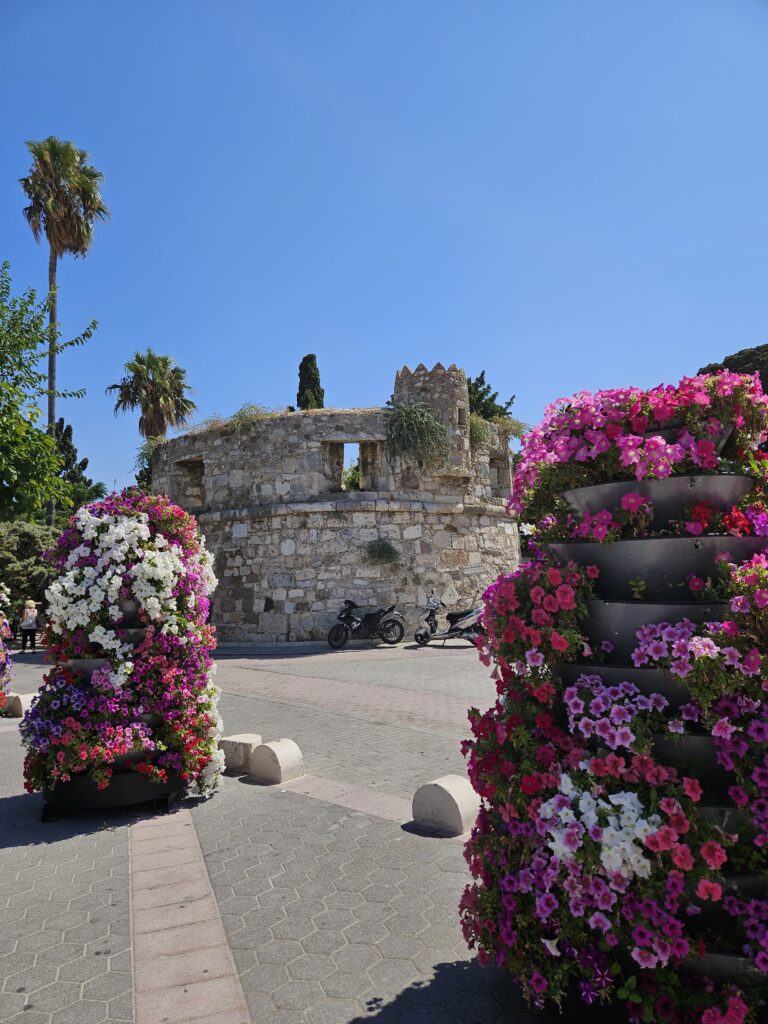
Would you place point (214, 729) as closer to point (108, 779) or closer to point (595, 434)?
point (108, 779)

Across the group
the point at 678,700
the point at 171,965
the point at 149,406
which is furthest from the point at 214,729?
the point at 149,406

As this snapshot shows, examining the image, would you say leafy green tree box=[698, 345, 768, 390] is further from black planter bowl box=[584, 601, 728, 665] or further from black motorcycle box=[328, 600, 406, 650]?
black planter bowl box=[584, 601, 728, 665]

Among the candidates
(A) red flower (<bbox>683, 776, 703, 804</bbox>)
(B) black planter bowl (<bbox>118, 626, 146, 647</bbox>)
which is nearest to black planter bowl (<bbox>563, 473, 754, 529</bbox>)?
(A) red flower (<bbox>683, 776, 703, 804</bbox>)

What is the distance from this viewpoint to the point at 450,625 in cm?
1540

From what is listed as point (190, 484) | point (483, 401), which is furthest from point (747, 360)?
point (190, 484)

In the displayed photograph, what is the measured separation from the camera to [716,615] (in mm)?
2305

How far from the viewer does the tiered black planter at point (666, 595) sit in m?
2.26

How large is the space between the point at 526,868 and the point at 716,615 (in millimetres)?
1091

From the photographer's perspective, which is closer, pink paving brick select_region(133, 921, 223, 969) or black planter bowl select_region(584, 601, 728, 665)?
black planter bowl select_region(584, 601, 728, 665)

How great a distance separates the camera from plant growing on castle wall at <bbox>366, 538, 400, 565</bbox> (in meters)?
15.7

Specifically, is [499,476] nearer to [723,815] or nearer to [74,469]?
[723,815]

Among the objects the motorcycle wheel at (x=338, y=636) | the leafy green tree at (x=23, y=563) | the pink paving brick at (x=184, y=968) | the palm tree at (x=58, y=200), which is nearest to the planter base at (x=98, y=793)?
the pink paving brick at (x=184, y=968)

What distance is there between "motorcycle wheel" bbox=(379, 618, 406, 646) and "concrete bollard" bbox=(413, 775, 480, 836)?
419 inches

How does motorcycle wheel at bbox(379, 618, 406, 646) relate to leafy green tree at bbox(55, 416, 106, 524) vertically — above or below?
below
